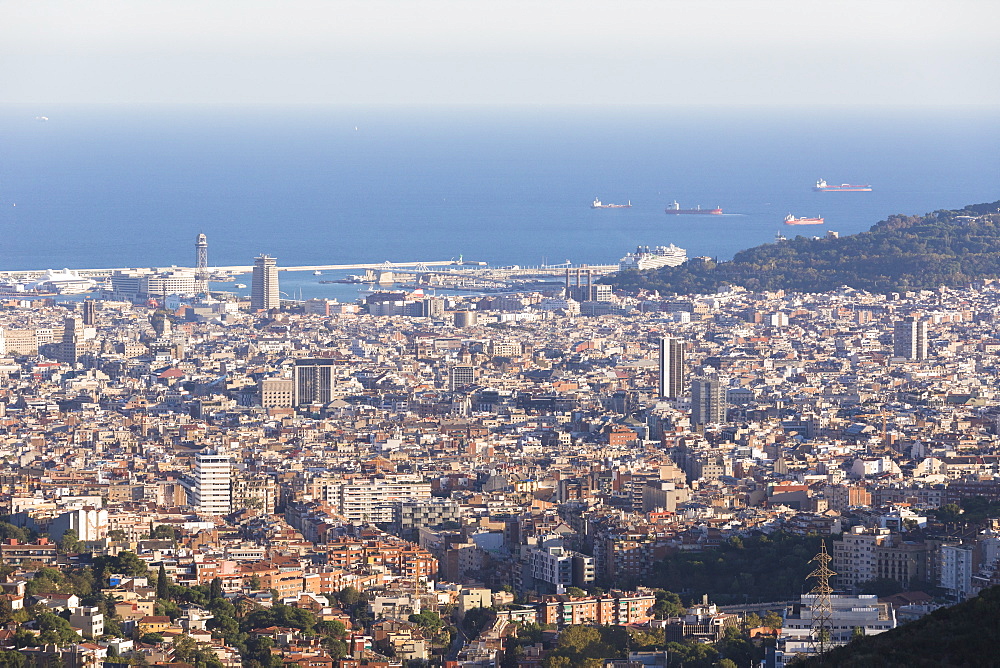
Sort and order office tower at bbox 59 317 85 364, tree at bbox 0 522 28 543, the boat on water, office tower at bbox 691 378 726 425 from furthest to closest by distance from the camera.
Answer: the boat on water
office tower at bbox 59 317 85 364
office tower at bbox 691 378 726 425
tree at bbox 0 522 28 543

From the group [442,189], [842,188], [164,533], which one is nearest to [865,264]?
[164,533]

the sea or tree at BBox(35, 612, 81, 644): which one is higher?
the sea

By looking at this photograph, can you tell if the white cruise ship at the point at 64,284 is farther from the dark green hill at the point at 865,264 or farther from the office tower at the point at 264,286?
the dark green hill at the point at 865,264

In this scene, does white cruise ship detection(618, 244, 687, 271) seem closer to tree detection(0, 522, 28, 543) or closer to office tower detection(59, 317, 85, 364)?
office tower detection(59, 317, 85, 364)

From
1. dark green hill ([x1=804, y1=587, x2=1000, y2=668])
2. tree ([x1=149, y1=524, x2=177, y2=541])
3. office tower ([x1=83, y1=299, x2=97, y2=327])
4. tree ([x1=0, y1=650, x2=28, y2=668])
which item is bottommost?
tree ([x1=0, y1=650, x2=28, y2=668])

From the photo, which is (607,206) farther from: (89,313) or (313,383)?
(313,383)

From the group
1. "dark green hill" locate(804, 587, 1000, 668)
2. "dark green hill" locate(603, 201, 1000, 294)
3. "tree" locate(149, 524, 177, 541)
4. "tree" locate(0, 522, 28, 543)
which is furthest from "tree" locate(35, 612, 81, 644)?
"dark green hill" locate(603, 201, 1000, 294)
